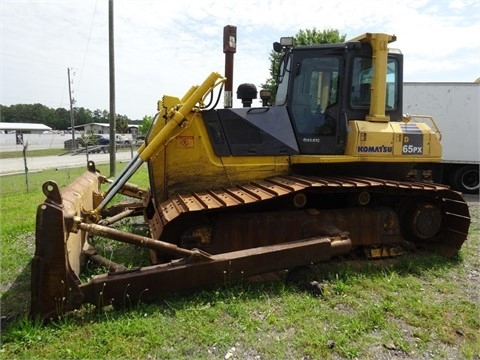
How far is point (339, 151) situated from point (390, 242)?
1.40 meters

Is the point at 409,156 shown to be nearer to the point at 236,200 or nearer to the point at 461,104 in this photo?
the point at 236,200

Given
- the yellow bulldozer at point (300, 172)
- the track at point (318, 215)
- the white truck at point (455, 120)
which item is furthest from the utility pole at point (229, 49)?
the white truck at point (455, 120)

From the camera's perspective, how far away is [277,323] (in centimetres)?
329

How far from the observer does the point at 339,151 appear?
5062 millimetres

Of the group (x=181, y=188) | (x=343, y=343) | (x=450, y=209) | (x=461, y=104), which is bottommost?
(x=343, y=343)

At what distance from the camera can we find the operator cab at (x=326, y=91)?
5020 millimetres

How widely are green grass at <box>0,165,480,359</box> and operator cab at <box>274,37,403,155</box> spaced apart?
1762mm

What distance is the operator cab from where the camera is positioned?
5.02m

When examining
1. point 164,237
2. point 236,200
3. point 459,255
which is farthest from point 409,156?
point 164,237

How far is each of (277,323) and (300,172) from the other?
2325mm

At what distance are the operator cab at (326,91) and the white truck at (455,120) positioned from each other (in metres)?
7.87

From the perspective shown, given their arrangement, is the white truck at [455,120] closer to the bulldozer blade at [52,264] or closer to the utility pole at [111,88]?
the utility pole at [111,88]

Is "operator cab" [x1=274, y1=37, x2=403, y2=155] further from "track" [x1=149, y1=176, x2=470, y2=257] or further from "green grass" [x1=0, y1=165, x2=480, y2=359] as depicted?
"green grass" [x1=0, y1=165, x2=480, y2=359]

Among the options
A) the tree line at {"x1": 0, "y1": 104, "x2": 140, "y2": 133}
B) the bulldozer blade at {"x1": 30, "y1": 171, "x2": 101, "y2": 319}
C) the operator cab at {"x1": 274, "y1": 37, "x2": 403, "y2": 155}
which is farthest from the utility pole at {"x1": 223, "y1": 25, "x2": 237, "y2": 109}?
the tree line at {"x1": 0, "y1": 104, "x2": 140, "y2": 133}
